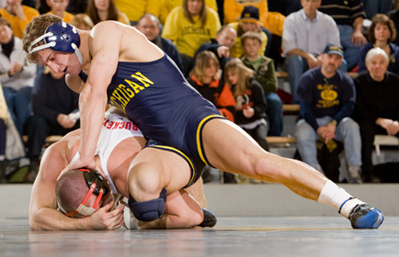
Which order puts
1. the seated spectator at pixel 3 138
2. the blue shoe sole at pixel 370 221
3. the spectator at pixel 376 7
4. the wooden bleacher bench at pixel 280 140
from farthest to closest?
the spectator at pixel 376 7 → the wooden bleacher bench at pixel 280 140 → the seated spectator at pixel 3 138 → the blue shoe sole at pixel 370 221

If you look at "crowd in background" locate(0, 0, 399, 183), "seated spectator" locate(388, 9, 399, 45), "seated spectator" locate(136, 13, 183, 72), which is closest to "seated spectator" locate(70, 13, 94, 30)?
"crowd in background" locate(0, 0, 399, 183)

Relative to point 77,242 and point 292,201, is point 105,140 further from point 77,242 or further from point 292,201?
point 292,201

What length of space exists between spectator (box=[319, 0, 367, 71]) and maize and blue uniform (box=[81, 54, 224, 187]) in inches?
181

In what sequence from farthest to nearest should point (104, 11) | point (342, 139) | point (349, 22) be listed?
1. point (349, 22)
2. point (104, 11)
3. point (342, 139)

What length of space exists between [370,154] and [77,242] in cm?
456

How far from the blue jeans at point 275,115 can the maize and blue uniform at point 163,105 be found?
3.22m

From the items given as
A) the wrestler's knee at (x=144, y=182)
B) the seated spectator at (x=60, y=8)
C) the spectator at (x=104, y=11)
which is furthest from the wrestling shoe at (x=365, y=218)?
the seated spectator at (x=60, y=8)

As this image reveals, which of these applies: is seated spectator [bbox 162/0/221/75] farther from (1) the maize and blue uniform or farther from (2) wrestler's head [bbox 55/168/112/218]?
(2) wrestler's head [bbox 55/168/112/218]

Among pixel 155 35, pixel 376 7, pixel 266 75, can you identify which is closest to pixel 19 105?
pixel 155 35

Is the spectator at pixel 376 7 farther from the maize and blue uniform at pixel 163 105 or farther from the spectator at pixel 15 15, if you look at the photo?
the maize and blue uniform at pixel 163 105

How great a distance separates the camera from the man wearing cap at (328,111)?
620 centimetres

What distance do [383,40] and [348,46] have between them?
551mm

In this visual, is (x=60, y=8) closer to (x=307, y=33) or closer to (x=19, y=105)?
(x=19, y=105)

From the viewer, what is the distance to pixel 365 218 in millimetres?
2891
